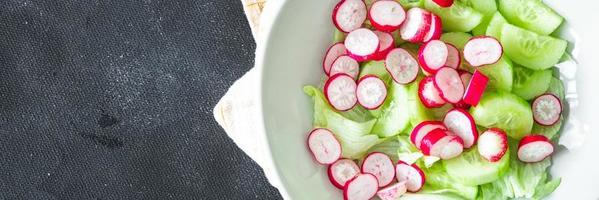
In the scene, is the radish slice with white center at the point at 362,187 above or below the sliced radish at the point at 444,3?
below

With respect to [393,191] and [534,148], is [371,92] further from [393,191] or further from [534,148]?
[534,148]

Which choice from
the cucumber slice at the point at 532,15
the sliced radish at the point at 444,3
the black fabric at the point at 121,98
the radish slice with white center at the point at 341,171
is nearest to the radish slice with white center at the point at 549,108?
the cucumber slice at the point at 532,15

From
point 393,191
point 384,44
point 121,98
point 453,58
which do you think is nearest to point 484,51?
point 453,58

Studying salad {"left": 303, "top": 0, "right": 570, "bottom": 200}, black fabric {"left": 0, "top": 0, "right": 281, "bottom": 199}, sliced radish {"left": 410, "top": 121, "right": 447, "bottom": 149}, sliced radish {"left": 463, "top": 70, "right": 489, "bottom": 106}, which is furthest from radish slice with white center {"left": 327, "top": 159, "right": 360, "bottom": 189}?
black fabric {"left": 0, "top": 0, "right": 281, "bottom": 199}

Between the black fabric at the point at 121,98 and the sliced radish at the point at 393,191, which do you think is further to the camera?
the black fabric at the point at 121,98

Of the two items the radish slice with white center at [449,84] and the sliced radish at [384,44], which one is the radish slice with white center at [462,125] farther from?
the sliced radish at [384,44]

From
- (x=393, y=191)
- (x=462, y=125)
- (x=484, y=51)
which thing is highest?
(x=484, y=51)
